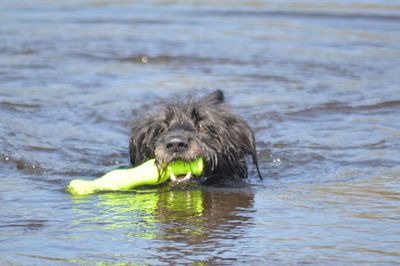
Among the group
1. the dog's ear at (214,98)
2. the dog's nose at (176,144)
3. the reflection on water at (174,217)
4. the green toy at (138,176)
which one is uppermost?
A: the dog's ear at (214,98)

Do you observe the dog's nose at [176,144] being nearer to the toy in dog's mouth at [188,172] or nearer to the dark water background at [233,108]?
the toy in dog's mouth at [188,172]

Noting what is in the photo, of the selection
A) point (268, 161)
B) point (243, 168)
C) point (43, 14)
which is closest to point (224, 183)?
point (243, 168)

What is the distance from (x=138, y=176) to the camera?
26.1 ft

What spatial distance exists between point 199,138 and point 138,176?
608 millimetres

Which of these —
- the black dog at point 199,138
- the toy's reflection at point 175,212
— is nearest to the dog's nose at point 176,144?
the black dog at point 199,138

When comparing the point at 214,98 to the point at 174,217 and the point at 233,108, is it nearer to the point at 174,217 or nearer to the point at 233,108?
the point at 174,217

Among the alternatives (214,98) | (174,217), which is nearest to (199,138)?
(214,98)

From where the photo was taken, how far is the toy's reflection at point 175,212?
661 centimetres

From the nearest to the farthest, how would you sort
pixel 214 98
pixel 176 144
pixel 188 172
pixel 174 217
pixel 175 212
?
1. pixel 174 217
2. pixel 175 212
3. pixel 176 144
4. pixel 188 172
5. pixel 214 98

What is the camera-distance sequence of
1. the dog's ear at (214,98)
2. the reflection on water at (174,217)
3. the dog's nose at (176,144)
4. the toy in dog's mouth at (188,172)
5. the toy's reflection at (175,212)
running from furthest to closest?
the dog's ear at (214,98), the toy in dog's mouth at (188,172), the dog's nose at (176,144), the toy's reflection at (175,212), the reflection on water at (174,217)

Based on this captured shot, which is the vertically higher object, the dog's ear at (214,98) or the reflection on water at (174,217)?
the dog's ear at (214,98)

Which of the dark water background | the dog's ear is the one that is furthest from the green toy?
the dog's ear

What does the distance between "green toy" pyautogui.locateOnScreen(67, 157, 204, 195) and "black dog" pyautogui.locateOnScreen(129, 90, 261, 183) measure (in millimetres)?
109

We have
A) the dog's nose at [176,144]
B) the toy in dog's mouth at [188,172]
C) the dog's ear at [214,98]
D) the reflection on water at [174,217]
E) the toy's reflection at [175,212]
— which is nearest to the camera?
the reflection on water at [174,217]
